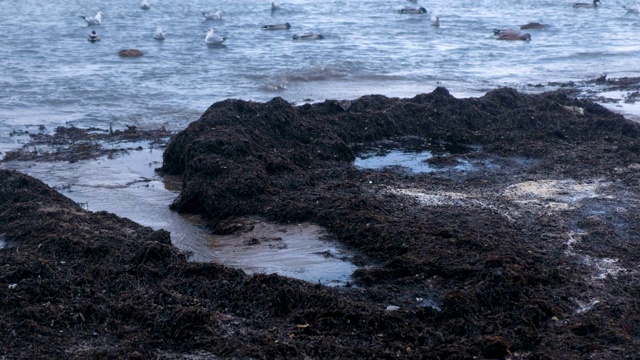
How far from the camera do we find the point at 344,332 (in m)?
5.89

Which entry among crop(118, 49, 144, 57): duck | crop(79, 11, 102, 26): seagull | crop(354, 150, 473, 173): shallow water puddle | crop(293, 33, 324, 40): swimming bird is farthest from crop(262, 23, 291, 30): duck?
crop(354, 150, 473, 173): shallow water puddle

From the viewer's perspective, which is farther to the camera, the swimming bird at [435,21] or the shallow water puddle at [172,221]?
the swimming bird at [435,21]

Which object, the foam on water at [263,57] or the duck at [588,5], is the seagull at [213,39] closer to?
the foam on water at [263,57]

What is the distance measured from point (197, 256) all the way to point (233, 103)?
4079 millimetres

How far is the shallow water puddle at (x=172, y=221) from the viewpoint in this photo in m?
7.41

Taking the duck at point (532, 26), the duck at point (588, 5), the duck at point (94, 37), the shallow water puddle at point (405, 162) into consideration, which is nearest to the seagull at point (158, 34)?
the duck at point (94, 37)

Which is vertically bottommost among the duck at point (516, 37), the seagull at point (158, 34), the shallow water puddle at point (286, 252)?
the shallow water puddle at point (286, 252)

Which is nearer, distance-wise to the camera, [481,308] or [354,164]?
[481,308]

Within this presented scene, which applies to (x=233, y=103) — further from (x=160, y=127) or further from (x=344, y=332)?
(x=344, y=332)

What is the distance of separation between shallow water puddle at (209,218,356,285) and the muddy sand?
17cm

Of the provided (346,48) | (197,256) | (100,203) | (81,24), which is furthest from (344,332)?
(81,24)

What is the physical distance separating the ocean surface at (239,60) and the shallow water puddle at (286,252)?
1085mm

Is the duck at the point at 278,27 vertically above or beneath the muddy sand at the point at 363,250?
above

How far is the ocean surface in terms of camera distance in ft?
46.0
